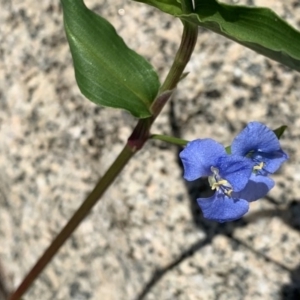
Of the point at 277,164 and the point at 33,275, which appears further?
the point at 33,275

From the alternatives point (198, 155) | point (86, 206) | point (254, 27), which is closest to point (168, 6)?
point (254, 27)

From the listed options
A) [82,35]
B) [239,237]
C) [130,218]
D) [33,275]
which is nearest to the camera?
[82,35]

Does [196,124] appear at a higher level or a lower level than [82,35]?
lower

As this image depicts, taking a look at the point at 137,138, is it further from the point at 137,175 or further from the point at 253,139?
the point at 137,175

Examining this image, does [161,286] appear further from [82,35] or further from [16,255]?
[82,35]

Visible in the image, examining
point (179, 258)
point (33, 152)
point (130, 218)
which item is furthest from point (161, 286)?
point (33, 152)

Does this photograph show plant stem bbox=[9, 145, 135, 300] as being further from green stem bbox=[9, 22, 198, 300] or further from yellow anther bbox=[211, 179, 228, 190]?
yellow anther bbox=[211, 179, 228, 190]

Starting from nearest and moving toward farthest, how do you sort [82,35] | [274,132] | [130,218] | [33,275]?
[274,132] < [82,35] < [33,275] < [130,218]
